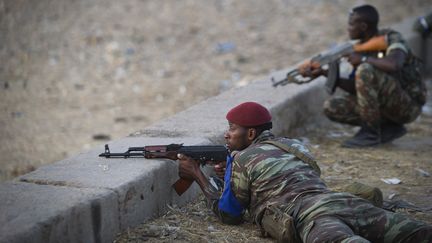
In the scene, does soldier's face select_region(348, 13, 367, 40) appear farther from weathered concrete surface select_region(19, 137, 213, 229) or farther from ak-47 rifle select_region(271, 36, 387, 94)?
weathered concrete surface select_region(19, 137, 213, 229)

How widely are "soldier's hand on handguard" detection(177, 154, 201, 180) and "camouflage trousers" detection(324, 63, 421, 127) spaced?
217cm

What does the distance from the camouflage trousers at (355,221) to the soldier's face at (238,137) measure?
1.61ft

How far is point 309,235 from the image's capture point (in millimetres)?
3346

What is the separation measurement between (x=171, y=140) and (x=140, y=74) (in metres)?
5.42

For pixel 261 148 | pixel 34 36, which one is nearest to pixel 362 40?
pixel 261 148

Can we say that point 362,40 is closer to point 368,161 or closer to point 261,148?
point 368,161

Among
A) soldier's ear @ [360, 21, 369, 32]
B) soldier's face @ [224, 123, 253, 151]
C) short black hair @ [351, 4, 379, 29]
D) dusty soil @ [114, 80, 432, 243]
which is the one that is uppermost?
short black hair @ [351, 4, 379, 29]

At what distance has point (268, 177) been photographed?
3604 mm

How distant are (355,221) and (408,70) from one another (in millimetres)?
2709

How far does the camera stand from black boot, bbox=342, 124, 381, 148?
233 inches

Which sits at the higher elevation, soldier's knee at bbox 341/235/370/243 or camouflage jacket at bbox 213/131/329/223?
camouflage jacket at bbox 213/131/329/223

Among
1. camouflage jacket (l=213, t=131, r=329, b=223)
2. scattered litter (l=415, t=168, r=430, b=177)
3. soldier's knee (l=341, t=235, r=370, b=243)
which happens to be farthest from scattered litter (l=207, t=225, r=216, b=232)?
scattered litter (l=415, t=168, r=430, b=177)

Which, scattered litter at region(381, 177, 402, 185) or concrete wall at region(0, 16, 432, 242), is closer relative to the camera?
concrete wall at region(0, 16, 432, 242)

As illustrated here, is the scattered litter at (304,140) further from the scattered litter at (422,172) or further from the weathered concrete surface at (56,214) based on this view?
the weathered concrete surface at (56,214)
